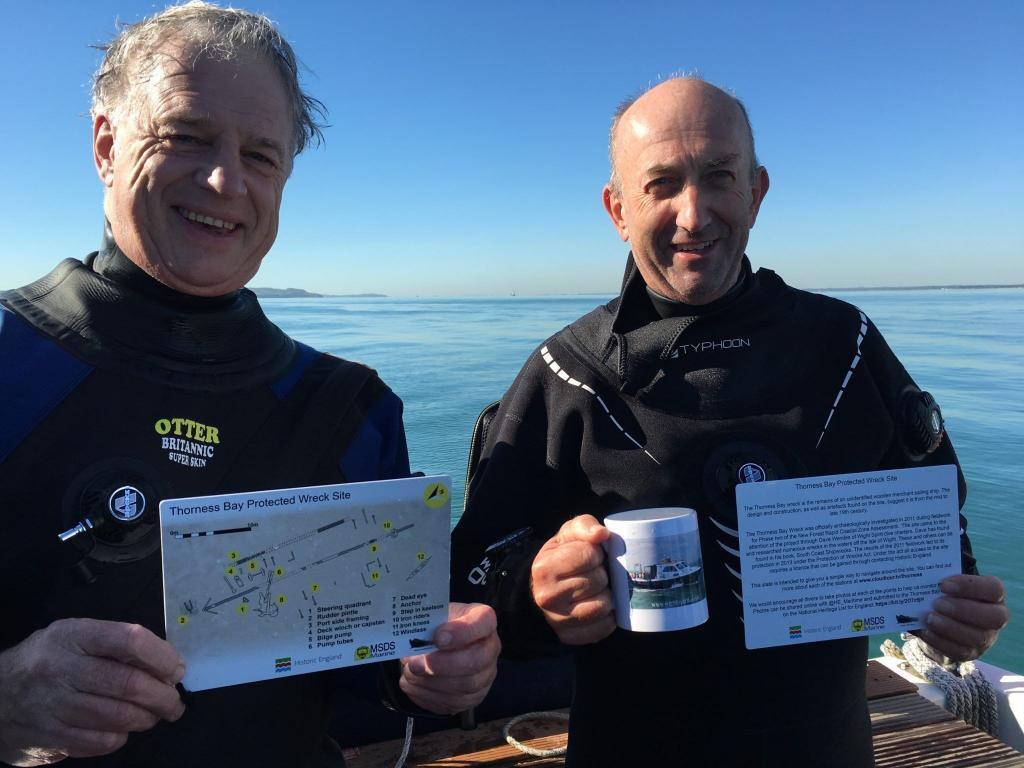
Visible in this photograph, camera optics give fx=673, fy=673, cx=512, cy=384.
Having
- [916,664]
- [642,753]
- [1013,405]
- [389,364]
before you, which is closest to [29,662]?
[642,753]

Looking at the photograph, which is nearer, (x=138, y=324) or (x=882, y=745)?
(x=138, y=324)

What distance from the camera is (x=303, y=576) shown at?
112 cm

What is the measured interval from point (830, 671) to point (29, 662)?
1.52 meters

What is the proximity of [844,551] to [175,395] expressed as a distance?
1.37 meters

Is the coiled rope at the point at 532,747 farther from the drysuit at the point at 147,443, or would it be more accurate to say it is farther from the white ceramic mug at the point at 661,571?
the white ceramic mug at the point at 661,571

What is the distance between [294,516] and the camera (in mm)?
1102

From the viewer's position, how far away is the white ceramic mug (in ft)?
3.97

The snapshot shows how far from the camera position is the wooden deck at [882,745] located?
248 cm

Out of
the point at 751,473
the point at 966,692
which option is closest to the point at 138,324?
the point at 751,473

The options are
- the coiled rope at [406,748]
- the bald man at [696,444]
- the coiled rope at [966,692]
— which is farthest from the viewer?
the coiled rope at [966,692]

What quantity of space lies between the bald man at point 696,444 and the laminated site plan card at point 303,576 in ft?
1.05

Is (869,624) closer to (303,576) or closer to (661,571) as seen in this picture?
(661,571)

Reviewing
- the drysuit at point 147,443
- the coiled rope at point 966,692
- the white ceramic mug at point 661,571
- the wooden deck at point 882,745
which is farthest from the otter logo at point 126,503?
the coiled rope at point 966,692

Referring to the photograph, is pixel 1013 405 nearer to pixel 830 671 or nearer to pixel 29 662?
pixel 830 671
